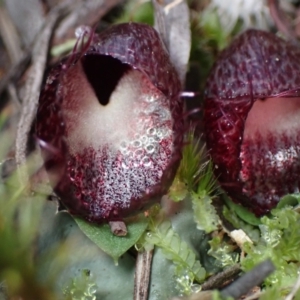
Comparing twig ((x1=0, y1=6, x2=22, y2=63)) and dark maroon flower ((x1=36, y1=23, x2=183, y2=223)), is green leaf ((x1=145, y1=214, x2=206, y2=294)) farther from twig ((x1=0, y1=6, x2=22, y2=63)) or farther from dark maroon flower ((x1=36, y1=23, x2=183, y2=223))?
twig ((x1=0, y1=6, x2=22, y2=63))

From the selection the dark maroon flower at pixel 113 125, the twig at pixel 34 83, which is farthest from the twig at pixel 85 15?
the dark maroon flower at pixel 113 125

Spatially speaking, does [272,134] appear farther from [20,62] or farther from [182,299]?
[20,62]

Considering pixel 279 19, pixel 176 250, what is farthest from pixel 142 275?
pixel 279 19

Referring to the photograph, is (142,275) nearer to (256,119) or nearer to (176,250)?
(176,250)

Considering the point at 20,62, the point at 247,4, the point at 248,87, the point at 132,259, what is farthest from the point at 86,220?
the point at 247,4

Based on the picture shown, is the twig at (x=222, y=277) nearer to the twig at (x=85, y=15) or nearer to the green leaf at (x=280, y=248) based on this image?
the green leaf at (x=280, y=248)

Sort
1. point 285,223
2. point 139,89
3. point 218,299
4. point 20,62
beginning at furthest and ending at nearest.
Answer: point 20,62, point 139,89, point 285,223, point 218,299
